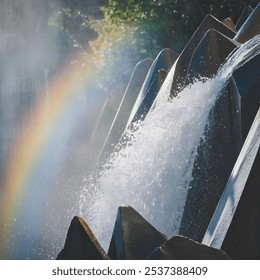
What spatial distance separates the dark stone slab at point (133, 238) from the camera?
4547 mm

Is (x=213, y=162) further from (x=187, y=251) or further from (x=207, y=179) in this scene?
(x=187, y=251)

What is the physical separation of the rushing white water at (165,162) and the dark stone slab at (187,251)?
7.57ft

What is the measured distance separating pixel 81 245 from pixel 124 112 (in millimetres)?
8226

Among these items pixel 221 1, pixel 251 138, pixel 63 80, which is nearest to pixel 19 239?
pixel 251 138

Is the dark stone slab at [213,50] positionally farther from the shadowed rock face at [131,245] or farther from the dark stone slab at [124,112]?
the dark stone slab at [124,112]

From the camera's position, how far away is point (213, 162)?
6.49 meters

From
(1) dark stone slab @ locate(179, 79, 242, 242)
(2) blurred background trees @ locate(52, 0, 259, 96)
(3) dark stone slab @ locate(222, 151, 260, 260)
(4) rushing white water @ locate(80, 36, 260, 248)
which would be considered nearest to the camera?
(3) dark stone slab @ locate(222, 151, 260, 260)

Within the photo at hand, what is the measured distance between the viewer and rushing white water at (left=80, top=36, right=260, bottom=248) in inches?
268

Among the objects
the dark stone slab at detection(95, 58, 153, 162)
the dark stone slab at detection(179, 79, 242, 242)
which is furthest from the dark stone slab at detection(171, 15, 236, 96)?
the dark stone slab at detection(95, 58, 153, 162)

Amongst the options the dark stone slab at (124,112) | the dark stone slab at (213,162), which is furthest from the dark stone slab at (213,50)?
the dark stone slab at (124,112)

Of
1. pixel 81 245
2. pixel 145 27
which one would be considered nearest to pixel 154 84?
pixel 81 245

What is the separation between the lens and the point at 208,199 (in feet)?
20.8

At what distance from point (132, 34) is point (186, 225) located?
1278 centimetres

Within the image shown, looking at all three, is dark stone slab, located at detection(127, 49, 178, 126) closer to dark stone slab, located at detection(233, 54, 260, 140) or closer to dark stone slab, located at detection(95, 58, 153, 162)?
dark stone slab, located at detection(95, 58, 153, 162)
